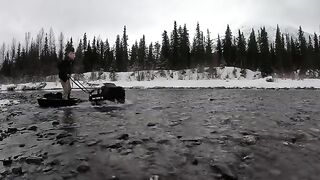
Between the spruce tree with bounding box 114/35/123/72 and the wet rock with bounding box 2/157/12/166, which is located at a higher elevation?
the spruce tree with bounding box 114/35/123/72

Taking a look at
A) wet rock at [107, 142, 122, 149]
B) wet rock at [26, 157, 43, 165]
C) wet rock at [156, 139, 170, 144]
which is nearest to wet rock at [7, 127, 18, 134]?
wet rock at [26, 157, 43, 165]

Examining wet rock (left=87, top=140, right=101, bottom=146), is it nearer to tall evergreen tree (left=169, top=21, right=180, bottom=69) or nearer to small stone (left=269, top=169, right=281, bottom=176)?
small stone (left=269, top=169, right=281, bottom=176)

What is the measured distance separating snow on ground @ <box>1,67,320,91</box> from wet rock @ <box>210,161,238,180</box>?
3220 cm

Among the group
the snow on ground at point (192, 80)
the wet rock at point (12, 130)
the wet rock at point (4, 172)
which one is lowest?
the wet rock at point (4, 172)

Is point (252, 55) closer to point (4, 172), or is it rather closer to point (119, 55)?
point (119, 55)

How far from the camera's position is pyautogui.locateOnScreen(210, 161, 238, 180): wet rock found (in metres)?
5.68

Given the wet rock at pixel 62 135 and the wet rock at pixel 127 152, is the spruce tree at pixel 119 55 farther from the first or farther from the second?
the wet rock at pixel 127 152

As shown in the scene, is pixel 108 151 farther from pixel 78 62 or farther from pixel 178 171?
pixel 78 62

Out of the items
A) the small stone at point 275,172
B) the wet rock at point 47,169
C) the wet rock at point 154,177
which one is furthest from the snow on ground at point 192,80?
the small stone at point 275,172

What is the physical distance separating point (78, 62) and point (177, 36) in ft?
105

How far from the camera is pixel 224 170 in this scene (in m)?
6.04

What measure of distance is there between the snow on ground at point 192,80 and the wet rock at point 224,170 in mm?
32196

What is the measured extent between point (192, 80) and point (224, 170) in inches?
1915

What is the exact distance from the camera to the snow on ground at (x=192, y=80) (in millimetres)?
43875
